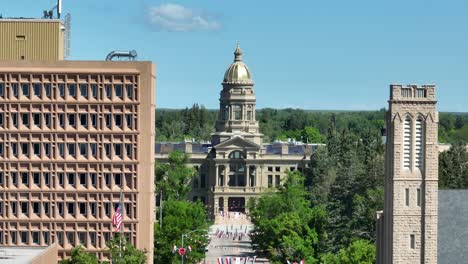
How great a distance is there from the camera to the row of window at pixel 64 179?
121m

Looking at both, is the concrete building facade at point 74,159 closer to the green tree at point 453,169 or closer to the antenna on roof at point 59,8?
the antenna on roof at point 59,8

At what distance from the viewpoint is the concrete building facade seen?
395 feet

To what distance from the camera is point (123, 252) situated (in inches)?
4518

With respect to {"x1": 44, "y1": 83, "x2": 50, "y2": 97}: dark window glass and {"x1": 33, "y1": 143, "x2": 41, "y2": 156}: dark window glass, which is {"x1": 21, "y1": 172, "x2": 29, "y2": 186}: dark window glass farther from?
{"x1": 44, "y1": 83, "x2": 50, "y2": 97}: dark window glass

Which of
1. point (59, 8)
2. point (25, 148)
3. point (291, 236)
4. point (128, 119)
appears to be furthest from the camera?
point (291, 236)

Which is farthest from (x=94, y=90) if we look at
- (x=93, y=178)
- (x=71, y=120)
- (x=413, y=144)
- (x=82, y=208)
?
(x=413, y=144)

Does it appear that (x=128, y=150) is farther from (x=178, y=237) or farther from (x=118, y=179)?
(x=178, y=237)

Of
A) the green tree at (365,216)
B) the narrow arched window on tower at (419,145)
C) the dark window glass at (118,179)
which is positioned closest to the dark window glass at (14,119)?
the dark window glass at (118,179)

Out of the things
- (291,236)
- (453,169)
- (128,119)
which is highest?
(128,119)

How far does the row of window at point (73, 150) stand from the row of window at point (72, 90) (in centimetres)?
370

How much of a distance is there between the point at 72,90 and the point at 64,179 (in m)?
6.95

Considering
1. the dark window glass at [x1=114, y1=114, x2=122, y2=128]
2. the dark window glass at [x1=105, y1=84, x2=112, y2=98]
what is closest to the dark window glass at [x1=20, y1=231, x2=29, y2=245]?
the dark window glass at [x1=114, y1=114, x2=122, y2=128]

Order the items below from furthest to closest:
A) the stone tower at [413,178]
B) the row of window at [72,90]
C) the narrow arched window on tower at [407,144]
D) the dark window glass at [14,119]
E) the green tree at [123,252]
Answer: the dark window glass at [14,119]
the row of window at [72,90]
the green tree at [123,252]
the narrow arched window on tower at [407,144]
the stone tower at [413,178]

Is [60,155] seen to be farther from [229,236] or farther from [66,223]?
[229,236]
